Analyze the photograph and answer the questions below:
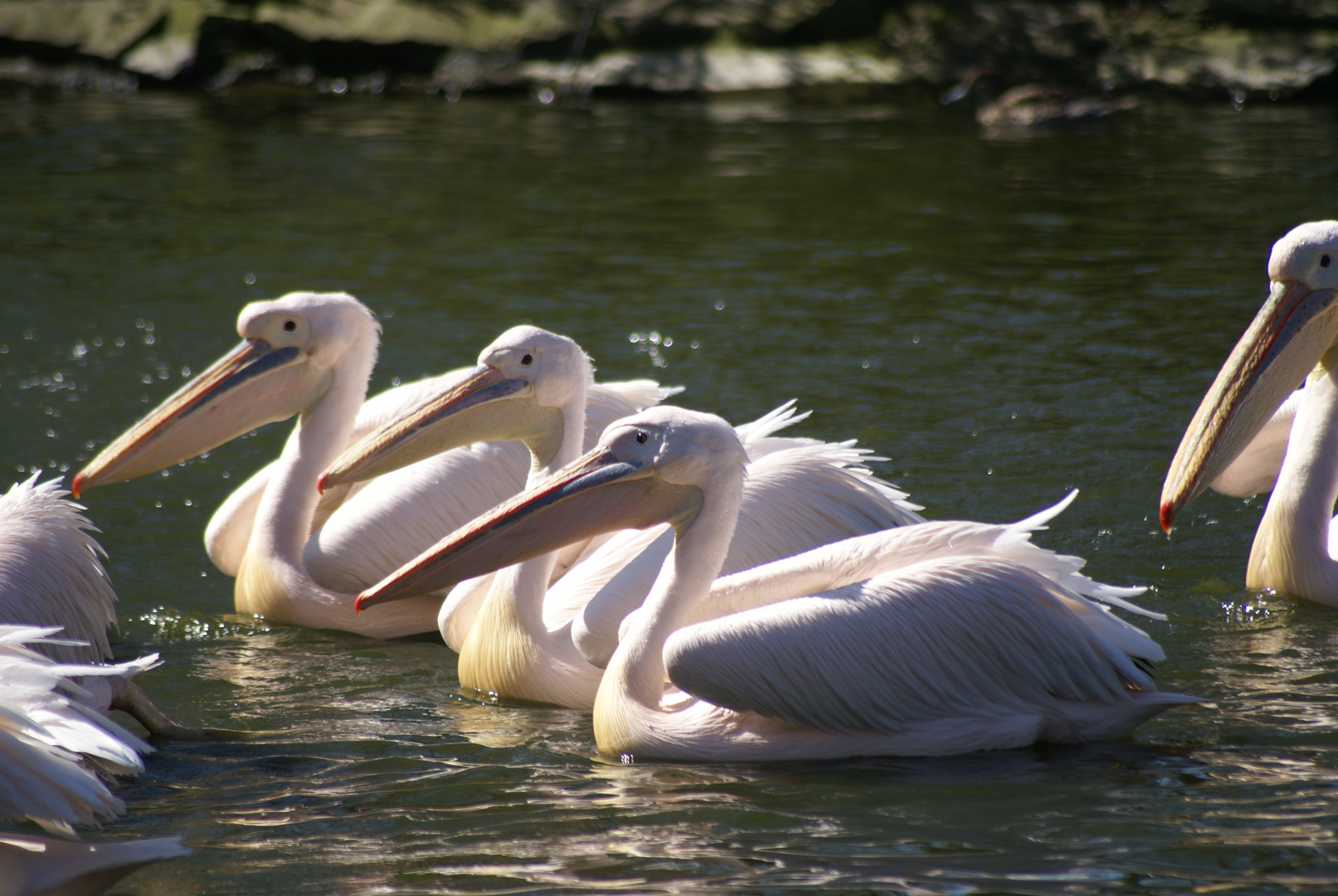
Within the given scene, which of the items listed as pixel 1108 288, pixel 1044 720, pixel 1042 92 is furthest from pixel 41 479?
pixel 1042 92

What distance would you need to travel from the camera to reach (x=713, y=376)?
269 inches

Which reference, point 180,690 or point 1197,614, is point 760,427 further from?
point 180,690

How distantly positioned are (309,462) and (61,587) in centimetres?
113

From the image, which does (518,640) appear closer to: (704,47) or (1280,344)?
(1280,344)

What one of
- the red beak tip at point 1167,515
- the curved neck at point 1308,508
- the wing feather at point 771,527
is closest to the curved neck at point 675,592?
the wing feather at point 771,527

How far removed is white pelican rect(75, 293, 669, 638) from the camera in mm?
4594

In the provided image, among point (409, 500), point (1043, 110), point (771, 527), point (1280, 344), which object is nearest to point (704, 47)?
point (1043, 110)

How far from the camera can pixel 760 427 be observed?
4.34 metres

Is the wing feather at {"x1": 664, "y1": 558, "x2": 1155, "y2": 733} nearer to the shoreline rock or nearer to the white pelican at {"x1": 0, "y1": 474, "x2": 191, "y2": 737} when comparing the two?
the white pelican at {"x1": 0, "y1": 474, "x2": 191, "y2": 737}

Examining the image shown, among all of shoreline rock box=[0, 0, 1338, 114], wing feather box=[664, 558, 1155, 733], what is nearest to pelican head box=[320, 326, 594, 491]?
wing feather box=[664, 558, 1155, 733]

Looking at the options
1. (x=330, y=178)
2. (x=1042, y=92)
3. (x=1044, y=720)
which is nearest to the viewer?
(x=1044, y=720)

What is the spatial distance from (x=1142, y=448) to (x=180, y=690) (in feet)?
11.1

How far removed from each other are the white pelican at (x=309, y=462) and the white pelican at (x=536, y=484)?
339 millimetres

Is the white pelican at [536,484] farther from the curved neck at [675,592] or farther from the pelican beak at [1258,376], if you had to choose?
the pelican beak at [1258,376]
